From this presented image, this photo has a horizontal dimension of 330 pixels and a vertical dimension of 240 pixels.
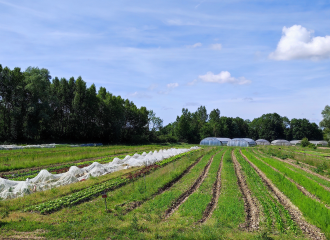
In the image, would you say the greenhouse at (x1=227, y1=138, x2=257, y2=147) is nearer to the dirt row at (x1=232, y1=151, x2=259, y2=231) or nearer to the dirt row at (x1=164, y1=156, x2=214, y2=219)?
the dirt row at (x1=164, y1=156, x2=214, y2=219)

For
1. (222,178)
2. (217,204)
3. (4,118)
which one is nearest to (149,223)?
(217,204)

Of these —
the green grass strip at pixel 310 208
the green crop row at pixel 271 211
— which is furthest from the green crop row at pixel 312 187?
the green crop row at pixel 271 211

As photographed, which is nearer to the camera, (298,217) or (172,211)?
(298,217)

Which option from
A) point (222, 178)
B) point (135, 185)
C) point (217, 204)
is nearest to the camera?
point (217, 204)

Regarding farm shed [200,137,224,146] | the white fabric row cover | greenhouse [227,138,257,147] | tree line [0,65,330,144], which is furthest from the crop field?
farm shed [200,137,224,146]

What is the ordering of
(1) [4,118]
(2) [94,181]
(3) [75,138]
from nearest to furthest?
1. (2) [94,181]
2. (1) [4,118]
3. (3) [75,138]

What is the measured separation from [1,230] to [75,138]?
60081mm

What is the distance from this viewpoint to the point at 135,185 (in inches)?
A: 696

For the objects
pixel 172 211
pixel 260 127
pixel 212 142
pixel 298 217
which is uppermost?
pixel 260 127

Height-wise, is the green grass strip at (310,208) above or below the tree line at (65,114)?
below

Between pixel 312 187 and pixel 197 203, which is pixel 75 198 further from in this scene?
pixel 312 187

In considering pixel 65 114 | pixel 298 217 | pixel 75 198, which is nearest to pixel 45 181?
pixel 75 198

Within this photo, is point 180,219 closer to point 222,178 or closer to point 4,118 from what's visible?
point 222,178

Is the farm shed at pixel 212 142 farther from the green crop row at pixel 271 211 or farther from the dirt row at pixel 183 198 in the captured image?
the green crop row at pixel 271 211
